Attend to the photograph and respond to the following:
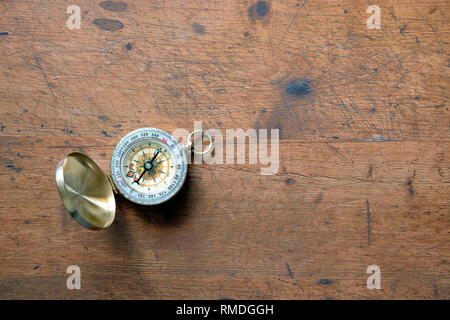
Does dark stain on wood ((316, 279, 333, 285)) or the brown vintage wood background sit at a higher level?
the brown vintage wood background

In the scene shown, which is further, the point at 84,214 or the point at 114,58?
the point at 114,58

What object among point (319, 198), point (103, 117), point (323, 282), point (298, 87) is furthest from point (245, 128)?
point (323, 282)

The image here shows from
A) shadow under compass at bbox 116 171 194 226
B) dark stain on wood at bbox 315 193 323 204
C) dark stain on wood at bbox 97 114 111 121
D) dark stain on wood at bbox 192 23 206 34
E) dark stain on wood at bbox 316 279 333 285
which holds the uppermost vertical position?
dark stain on wood at bbox 192 23 206 34

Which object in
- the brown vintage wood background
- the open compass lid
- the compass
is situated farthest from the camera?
the brown vintage wood background

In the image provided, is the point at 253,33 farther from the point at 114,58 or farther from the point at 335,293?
the point at 335,293

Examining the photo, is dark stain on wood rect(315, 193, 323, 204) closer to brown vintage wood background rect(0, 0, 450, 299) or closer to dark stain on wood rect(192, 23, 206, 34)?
brown vintage wood background rect(0, 0, 450, 299)

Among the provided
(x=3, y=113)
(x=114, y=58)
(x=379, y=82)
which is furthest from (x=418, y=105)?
(x=3, y=113)

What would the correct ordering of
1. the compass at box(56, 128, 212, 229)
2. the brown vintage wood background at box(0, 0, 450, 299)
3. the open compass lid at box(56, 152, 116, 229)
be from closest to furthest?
the open compass lid at box(56, 152, 116, 229) → the compass at box(56, 128, 212, 229) → the brown vintage wood background at box(0, 0, 450, 299)

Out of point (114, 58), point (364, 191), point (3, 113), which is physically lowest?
point (364, 191)

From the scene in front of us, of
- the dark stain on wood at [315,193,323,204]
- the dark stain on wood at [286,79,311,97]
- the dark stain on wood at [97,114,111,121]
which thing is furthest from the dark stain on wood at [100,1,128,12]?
the dark stain on wood at [315,193,323,204]
